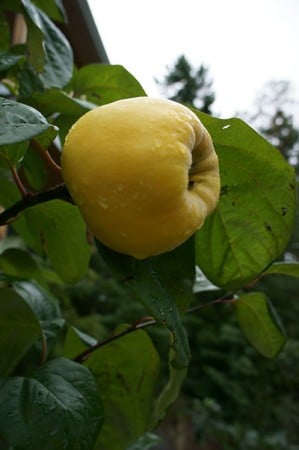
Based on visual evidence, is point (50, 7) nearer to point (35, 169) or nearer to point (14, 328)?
point (35, 169)

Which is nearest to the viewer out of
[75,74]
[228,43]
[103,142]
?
[103,142]

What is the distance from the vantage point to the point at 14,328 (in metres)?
0.51

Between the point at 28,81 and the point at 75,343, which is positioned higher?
the point at 28,81

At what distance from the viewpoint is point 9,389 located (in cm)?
41

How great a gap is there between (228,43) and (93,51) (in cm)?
275

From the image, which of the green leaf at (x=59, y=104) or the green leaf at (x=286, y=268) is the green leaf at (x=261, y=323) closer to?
the green leaf at (x=286, y=268)

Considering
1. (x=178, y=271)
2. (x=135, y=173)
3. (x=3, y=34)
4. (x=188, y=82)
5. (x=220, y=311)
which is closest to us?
(x=135, y=173)

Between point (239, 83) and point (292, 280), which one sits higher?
point (239, 83)

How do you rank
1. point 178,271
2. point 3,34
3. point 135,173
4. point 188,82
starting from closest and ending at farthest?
point 135,173, point 178,271, point 3,34, point 188,82

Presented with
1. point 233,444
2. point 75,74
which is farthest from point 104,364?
point 233,444

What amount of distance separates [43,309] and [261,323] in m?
0.29

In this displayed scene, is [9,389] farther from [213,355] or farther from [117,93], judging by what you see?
[213,355]

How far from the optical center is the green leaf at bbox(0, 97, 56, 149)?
25 centimetres

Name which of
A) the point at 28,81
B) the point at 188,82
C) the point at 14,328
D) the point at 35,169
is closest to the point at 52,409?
the point at 14,328
